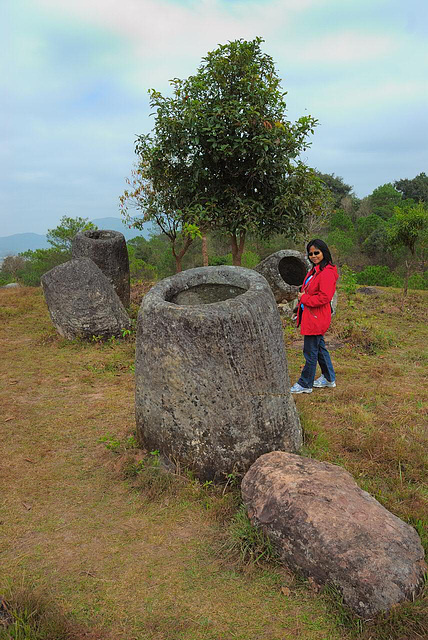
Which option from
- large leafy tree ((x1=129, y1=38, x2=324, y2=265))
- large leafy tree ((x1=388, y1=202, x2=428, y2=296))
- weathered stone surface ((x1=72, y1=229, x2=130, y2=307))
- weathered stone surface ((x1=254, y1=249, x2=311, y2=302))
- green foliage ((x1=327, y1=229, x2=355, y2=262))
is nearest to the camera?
large leafy tree ((x1=129, y1=38, x2=324, y2=265))

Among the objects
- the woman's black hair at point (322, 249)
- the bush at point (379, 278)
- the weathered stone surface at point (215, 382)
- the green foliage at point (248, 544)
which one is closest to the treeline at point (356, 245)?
the bush at point (379, 278)

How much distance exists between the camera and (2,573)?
9.90 ft

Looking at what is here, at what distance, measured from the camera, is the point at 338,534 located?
2.85 m

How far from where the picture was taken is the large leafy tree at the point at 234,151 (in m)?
8.72

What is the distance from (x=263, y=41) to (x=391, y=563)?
957cm

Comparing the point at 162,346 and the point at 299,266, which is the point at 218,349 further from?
the point at 299,266

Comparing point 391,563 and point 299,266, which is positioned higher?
point 299,266

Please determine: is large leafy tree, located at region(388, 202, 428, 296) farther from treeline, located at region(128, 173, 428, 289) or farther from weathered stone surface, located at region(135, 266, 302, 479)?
weathered stone surface, located at region(135, 266, 302, 479)

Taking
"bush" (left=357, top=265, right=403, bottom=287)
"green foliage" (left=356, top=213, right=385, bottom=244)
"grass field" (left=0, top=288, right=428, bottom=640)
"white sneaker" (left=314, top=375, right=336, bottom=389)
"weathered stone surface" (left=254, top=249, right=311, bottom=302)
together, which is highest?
"green foliage" (left=356, top=213, right=385, bottom=244)

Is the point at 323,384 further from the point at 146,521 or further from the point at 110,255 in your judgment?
the point at 110,255

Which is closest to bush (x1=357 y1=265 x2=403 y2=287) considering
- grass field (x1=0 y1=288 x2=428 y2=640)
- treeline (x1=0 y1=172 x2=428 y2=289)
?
treeline (x1=0 y1=172 x2=428 y2=289)

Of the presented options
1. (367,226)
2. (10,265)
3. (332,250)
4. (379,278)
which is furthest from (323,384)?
(10,265)

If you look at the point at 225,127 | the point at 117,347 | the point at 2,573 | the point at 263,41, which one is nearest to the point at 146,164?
the point at 225,127

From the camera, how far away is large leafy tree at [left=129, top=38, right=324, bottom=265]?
28.6ft
